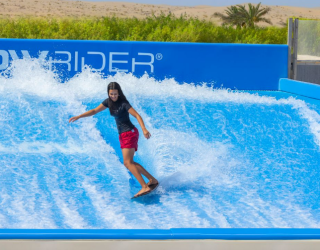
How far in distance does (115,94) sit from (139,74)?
6.07 meters

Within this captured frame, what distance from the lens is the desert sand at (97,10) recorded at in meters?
68.1

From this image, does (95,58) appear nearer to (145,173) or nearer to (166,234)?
(145,173)

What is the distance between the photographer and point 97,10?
77.8 meters

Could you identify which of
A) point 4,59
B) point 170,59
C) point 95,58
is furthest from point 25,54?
point 170,59

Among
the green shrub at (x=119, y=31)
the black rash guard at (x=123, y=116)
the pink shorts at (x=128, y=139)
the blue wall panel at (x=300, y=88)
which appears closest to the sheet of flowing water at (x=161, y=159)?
the blue wall panel at (x=300, y=88)

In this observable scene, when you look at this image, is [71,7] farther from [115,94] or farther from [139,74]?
[115,94]

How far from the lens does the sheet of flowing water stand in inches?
193

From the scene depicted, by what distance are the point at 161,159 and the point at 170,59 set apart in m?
5.21

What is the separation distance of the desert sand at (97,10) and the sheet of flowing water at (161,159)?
51.0 meters

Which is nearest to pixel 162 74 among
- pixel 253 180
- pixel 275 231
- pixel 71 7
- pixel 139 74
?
pixel 139 74

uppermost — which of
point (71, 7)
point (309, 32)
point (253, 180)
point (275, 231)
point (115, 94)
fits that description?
point (71, 7)

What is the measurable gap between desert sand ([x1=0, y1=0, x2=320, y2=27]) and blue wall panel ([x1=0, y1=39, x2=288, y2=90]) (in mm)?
48535

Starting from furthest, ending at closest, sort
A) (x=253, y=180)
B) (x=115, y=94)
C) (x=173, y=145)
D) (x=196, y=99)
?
(x=196, y=99) < (x=173, y=145) < (x=253, y=180) < (x=115, y=94)

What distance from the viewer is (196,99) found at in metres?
10.0
